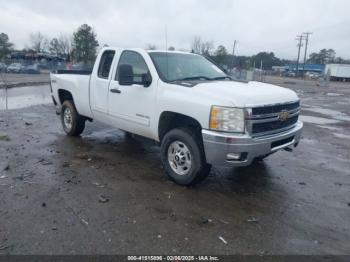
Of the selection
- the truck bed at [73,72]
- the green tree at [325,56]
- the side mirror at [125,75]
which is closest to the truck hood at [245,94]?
the side mirror at [125,75]

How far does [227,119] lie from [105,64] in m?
3.18

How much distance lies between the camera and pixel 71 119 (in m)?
7.76

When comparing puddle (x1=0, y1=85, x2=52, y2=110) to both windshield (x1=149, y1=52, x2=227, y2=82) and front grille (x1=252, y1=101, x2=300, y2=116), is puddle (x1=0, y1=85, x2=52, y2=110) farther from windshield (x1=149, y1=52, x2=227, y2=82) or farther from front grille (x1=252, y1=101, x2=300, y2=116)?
front grille (x1=252, y1=101, x2=300, y2=116)

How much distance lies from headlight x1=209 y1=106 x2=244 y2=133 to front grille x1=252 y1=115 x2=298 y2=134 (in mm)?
243

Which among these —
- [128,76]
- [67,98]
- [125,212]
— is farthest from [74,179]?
[67,98]

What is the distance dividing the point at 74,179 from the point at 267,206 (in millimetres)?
2869

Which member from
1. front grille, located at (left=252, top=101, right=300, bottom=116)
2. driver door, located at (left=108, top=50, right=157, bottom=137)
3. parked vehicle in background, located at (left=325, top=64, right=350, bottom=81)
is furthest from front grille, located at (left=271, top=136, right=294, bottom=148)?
parked vehicle in background, located at (left=325, top=64, right=350, bottom=81)

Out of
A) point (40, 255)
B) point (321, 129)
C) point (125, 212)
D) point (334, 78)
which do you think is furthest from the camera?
point (334, 78)

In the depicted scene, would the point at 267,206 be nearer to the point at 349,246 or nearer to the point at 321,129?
the point at 349,246

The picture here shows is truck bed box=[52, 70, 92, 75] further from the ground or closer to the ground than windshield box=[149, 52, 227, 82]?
closer to the ground

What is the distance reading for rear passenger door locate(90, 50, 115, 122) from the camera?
21.0ft

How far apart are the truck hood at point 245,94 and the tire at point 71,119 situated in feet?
12.1

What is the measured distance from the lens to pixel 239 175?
227 inches

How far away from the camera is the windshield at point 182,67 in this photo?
5468mm
